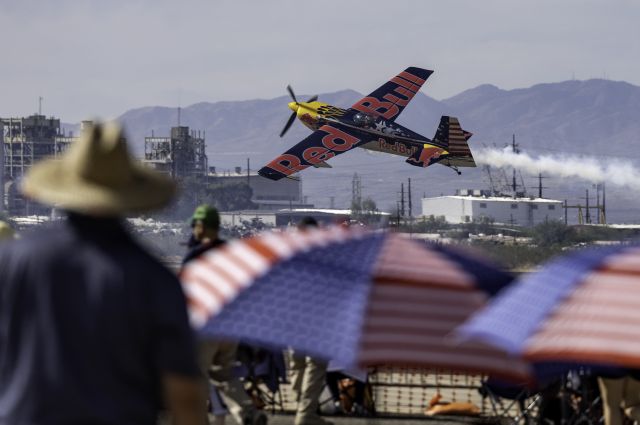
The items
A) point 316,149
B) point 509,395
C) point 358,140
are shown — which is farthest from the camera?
point 316,149

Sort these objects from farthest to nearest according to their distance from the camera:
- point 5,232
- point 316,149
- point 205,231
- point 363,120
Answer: point 316,149, point 363,120, point 5,232, point 205,231

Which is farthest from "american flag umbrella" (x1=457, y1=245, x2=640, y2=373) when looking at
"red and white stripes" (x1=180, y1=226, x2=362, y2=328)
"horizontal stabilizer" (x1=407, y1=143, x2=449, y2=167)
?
"horizontal stabilizer" (x1=407, y1=143, x2=449, y2=167)

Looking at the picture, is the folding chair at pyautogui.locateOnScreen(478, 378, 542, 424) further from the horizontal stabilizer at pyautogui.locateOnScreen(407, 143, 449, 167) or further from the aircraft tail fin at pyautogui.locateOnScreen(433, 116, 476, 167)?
the aircraft tail fin at pyautogui.locateOnScreen(433, 116, 476, 167)

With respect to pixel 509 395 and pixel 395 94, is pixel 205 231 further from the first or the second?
pixel 395 94

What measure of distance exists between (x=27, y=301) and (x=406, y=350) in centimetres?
245

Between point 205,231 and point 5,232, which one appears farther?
point 5,232

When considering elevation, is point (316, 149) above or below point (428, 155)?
above

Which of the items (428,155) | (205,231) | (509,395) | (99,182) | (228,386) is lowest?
(509,395)

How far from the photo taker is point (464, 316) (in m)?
7.54

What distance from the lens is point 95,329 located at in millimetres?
5254

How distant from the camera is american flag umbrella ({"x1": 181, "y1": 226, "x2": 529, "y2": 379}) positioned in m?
7.46

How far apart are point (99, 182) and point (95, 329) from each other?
1.65 feet

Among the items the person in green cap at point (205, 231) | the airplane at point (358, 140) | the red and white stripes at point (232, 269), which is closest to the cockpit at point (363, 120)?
the airplane at point (358, 140)

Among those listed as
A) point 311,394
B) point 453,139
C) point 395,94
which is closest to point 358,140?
point 453,139
